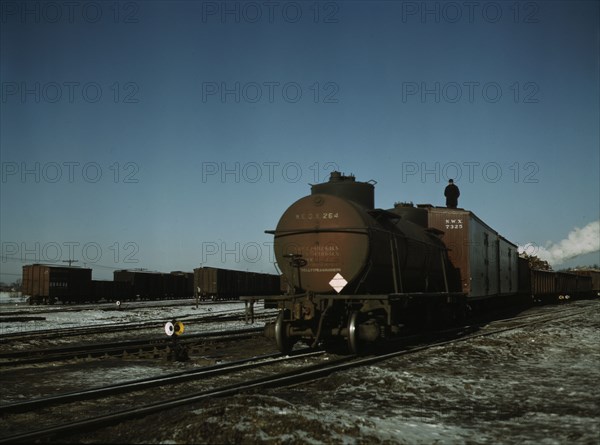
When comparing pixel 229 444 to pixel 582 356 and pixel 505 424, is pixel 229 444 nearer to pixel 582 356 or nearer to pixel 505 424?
pixel 505 424

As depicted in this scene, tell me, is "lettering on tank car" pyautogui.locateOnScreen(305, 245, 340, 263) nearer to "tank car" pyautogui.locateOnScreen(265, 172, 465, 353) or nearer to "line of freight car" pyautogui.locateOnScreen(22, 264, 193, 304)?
"tank car" pyautogui.locateOnScreen(265, 172, 465, 353)

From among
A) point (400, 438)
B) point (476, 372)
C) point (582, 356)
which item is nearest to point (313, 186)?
point (476, 372)

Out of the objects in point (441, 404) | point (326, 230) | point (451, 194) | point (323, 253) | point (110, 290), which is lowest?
point (110, 290)

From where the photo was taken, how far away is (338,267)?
1166 centimetres

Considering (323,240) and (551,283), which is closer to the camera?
(323,240)

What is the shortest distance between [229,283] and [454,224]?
41497 millimetres

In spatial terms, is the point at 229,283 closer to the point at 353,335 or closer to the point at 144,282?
the point at 144,282

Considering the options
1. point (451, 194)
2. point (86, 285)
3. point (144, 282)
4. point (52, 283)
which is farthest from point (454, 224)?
point (144, 282)

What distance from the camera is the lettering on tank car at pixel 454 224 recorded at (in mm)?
17844

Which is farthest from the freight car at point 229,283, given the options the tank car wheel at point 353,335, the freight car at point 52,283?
the tank car wheel at point 353,335

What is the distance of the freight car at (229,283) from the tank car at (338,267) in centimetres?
3659

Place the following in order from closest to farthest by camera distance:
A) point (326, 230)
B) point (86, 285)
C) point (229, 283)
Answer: point (326, 230) → point (86, 285) → point (229, 283)

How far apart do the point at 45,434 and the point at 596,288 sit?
2596 inches

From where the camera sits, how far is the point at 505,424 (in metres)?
6.30
